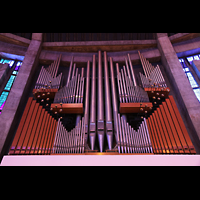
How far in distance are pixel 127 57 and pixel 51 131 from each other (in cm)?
610

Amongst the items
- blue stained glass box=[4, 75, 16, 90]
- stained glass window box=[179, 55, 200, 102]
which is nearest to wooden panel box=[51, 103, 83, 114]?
blue stained glass box=[4, 75, 16, 90]

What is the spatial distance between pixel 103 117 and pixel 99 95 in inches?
52.8

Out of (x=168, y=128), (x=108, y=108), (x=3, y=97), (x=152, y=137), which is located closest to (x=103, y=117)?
(x=108, y=108)

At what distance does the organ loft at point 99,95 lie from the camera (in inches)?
228

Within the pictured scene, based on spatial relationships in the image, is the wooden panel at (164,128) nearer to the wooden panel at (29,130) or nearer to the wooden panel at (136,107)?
the wooden panel at (136,107)

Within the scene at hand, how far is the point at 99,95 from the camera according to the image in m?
8.21

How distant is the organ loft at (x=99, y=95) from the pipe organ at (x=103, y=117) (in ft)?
0.09

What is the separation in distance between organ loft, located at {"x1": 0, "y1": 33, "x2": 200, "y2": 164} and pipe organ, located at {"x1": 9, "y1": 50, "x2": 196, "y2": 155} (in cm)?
3

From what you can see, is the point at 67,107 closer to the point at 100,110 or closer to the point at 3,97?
the point at 100,110

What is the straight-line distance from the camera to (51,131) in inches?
239

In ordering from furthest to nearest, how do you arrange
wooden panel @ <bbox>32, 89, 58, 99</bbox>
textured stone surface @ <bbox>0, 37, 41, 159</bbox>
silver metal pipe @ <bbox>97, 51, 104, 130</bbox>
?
wooden panel @ <bbox>32, 89, 58, 99</bbox> < silver metal pipe @ <bbox>97, 51, 104, 130</bbox> < textured stone surface @ <bbox>0, 37, 41, 159</bbox>

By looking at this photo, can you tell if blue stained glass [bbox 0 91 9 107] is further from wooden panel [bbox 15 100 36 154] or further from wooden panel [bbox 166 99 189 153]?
wooden panel [bbox 166 99 189 153]

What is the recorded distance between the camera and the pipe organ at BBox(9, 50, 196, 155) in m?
5.67
